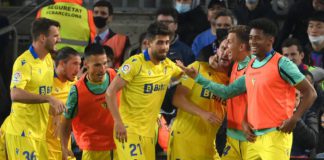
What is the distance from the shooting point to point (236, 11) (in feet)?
52.5

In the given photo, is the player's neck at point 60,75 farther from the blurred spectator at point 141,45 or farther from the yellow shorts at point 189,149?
the yellow shorts at point 189,149

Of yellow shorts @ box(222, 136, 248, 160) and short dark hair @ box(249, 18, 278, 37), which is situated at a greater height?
short dark hair @ box(249, 18, 278, 37)

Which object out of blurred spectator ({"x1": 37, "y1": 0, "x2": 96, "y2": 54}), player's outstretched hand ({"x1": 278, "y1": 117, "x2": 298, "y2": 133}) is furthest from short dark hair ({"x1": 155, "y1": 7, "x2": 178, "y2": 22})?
player's outstretched hand ({"x1": 278, "y1": 117, "x2": 298, "y2": 133})

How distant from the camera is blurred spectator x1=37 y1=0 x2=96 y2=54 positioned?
15320mm

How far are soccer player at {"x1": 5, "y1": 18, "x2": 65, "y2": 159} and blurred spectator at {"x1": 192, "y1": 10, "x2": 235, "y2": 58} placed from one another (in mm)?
2493

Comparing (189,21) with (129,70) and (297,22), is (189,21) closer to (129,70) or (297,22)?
(297,22)

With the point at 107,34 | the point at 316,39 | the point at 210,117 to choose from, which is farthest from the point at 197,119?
the point at 107,34

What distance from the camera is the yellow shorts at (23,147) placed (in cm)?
1263

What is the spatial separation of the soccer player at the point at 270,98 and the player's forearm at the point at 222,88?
0.47 metres

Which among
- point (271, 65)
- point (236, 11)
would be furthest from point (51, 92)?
point (236, 11)

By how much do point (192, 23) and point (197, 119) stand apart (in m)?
3.29

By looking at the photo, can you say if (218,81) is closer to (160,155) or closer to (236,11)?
(160,155)

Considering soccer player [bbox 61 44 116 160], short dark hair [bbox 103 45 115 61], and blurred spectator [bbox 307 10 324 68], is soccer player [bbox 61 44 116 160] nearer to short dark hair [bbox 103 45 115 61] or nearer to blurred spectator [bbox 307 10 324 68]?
short dark hair [bbox 103 45 115 61]

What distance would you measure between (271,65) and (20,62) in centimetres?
305
